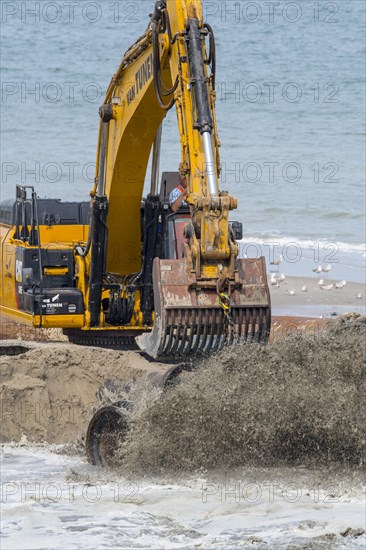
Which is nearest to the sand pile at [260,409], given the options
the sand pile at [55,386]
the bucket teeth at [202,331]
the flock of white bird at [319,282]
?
the bucket teeth at [202,331]

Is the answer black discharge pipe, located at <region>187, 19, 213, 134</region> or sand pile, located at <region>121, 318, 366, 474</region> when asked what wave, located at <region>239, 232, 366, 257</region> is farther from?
sand pile, located at <region>121, 318, 366, 474</region>

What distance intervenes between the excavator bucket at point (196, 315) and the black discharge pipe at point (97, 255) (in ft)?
8.34

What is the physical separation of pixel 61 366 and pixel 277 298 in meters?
6.96

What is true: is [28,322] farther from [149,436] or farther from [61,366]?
[149,436]

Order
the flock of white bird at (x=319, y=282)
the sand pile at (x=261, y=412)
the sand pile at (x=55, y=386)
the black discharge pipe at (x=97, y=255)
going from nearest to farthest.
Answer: the sand pile at (x=261, y=412) < the sand pile at (x=55, y=386) < the black discharge pipe at (x=97, y=255) < the flock of white bird at (x=319, y=282)

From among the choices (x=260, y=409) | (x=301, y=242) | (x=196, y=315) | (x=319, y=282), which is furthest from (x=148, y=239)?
(x=301, y=242)

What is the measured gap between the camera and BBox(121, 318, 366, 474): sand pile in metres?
8.36

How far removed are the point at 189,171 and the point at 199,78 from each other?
0.72 metres

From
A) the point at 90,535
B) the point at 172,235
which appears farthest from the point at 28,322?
the point at 90,535

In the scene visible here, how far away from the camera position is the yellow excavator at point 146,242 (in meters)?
9.25

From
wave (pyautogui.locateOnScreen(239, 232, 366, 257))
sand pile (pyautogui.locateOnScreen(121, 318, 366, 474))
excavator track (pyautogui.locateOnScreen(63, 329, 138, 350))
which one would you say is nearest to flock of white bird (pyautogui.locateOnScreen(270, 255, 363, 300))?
wave (pyautogui.locateOnScreen(239, 232, 366, 257))

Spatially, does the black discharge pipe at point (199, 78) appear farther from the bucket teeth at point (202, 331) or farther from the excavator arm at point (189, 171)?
the bucket teeth at point (202, 331)

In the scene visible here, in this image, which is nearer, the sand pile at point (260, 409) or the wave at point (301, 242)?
the sand pile at point (260, 409)

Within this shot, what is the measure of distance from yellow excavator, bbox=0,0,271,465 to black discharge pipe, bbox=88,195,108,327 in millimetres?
12
